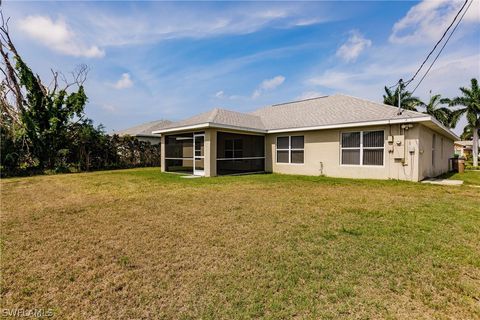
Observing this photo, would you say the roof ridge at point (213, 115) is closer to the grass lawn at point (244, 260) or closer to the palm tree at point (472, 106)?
the grass lawn at point (244, 260)

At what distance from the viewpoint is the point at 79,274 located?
306cm

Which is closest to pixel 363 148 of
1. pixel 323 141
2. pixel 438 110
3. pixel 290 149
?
pixel 323 141

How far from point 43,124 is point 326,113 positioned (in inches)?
666

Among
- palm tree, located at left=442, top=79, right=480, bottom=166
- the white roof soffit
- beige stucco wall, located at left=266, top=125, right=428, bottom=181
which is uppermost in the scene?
palm tree, located at left=442, top=79, right=480, bottom=166

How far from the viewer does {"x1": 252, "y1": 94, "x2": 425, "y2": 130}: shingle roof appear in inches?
453

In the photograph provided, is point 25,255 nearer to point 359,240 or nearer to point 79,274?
point 79,274

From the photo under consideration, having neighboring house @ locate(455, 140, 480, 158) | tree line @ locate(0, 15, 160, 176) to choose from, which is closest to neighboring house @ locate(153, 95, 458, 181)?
tree line @ locate(0, 15, 160, 176)

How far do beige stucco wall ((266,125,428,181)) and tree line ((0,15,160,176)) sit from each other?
1217 centimetres

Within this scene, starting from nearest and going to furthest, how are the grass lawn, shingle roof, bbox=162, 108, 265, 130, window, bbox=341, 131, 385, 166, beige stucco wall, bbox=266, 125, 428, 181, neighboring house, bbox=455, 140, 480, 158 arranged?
1. the grass lawn
2. beige stucco wall, bbox=266, 125, 428, 181
3. window, bbox=341, 131, 385, 166
4. shingle roof, bbox=162, 108, 265, 130
5. neighboring house, bbox=455, 140, 480, 158

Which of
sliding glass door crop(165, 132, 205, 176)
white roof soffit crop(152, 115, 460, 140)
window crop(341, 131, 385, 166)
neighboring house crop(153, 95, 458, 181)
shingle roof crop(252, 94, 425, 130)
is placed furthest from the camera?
sliding glass door crop(165, 132, 205, 176)

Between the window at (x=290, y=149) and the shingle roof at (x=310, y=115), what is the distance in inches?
30.6

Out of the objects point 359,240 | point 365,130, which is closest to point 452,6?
point 365,130

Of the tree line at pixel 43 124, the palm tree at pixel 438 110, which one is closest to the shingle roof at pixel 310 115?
the tree line at pixel 43 124

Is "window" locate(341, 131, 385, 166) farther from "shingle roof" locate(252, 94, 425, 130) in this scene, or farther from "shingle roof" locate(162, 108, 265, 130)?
"shingle roof" locate(162, 108, 265, 130)
